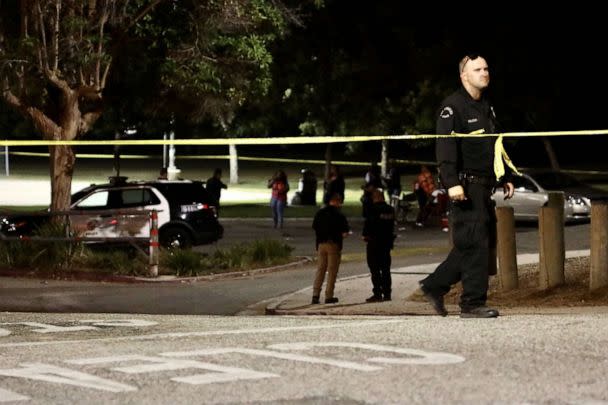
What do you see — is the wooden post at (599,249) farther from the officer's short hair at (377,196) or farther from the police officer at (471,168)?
the police officer at (471,168)

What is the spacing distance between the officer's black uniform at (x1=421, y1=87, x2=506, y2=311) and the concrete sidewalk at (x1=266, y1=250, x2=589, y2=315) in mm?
2520

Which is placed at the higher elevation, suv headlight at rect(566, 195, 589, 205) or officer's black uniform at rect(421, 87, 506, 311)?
officer's black uniform at rect(421, 87, 506, 311)

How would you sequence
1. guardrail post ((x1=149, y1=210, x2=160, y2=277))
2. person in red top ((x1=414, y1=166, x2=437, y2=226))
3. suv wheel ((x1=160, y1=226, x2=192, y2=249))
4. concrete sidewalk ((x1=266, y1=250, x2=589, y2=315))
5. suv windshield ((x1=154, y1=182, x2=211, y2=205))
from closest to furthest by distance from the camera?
concrete sidewalk ((x1=266, y1=250, x2=589, y2=315)), guardrail post ((x1=149, y1=210, x2=160, y2=277)), suv wheel ((x1=160, y1=226, x2=192, y2=249)), suv windshield ((x1=154, y1=182, x2=211, y2=205)), person in red top ((x1=414, y1=166, x2=437, y2=226))

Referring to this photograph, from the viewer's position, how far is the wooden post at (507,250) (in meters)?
16.1

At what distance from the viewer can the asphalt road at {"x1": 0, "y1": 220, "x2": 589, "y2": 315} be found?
18.1 m

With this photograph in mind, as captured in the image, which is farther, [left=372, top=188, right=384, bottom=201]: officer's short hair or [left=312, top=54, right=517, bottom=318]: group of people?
[left=372, top=188, right=384, bottom=201]: officer's short hair

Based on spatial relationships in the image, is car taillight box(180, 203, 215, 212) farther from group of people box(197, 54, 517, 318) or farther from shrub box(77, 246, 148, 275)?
group of people box(197, 54, 517, 318)

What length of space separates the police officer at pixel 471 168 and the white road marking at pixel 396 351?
1.72 metres

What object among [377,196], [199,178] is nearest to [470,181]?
[377,196]

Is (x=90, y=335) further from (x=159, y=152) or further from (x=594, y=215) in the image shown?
(x=159, y=152)

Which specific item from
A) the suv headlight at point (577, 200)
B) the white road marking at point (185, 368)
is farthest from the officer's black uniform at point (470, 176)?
the suv headlight at point (577, 200)

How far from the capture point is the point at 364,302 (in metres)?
17.5

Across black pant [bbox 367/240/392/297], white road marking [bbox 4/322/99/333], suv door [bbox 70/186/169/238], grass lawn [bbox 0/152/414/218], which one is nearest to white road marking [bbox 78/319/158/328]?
white road marking [bbox 4/322/99/333]

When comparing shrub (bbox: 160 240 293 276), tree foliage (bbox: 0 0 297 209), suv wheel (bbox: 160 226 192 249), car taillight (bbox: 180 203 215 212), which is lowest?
shrub (bbox: 160 240 293 276)
